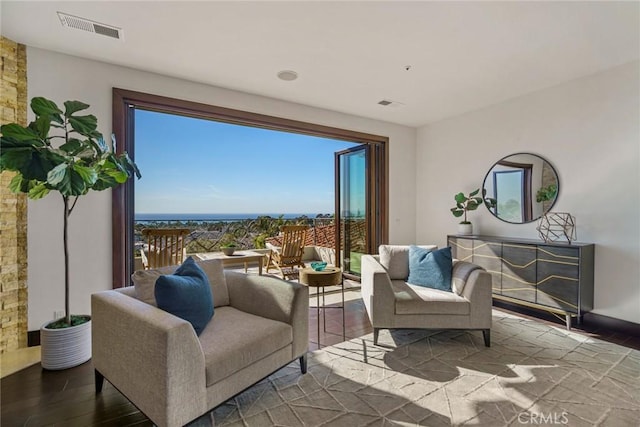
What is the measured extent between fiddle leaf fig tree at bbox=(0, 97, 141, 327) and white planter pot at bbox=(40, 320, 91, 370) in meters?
0.12

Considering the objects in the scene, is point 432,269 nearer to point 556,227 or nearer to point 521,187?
point 556,227

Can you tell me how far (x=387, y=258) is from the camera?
3410 mm

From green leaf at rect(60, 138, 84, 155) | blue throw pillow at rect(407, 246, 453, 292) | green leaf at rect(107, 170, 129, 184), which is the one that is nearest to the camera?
green leaf at rect(60, 138, 84, 155)

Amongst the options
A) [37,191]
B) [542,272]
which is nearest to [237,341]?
[37,191]

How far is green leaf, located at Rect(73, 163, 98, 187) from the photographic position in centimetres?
217

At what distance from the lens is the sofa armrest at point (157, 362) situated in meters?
1.43

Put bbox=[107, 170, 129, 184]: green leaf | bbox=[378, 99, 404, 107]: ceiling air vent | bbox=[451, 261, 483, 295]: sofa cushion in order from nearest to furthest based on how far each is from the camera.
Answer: bbox=[107, 170, 129, 184]: green leaf
bbox=[451, 261, 483, 295]: sofa cushion
bbox=[378, 99, 404, 107]: ceiling air vent

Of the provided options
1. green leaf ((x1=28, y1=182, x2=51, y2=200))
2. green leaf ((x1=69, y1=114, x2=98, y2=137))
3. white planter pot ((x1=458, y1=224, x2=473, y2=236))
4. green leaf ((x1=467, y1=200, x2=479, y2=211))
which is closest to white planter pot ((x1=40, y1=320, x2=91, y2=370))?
green leaf ((x1=28, y1=182, x2=51, y2=200))

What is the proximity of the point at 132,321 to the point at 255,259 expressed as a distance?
2983 mm

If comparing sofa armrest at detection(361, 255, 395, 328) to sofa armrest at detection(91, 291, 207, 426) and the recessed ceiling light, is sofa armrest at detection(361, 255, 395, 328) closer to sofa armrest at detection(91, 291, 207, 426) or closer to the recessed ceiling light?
sofa armrest at detection(91, 291, 207, 426)

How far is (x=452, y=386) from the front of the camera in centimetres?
214

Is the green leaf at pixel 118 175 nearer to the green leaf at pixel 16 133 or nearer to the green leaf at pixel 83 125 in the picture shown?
the green leaf at pixel 83 125

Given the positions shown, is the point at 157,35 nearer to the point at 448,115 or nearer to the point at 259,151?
the point at 448,115

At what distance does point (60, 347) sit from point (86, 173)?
54.1 inches
